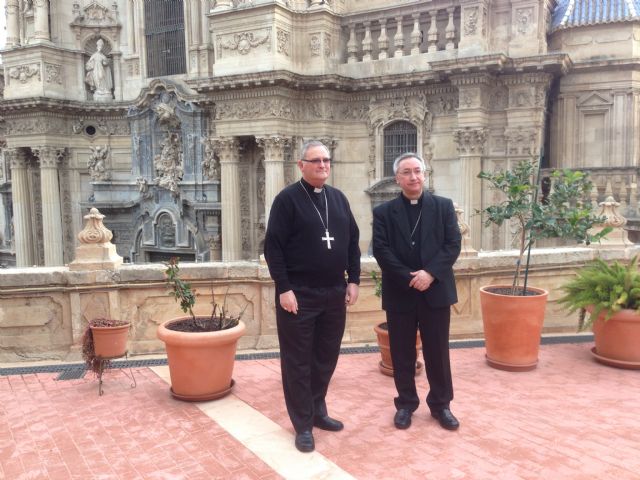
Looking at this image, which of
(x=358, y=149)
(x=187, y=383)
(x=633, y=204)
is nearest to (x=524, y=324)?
(x=187, y=383)

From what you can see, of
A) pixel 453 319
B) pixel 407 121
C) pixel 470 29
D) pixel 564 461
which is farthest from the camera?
pixel 407 121

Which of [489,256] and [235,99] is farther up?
[235,99]

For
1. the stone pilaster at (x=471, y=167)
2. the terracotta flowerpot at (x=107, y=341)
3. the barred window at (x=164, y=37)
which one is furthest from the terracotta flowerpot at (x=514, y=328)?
the barred window at (x=164, y=37)

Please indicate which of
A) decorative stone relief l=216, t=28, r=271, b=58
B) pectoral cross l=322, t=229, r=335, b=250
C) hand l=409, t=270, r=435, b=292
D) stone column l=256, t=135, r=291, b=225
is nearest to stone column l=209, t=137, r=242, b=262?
stone column l=256, t=135, r=291, b=225

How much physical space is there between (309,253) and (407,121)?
12728mm

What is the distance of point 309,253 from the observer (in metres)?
4.06

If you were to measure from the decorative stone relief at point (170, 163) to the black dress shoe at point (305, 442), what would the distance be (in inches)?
668

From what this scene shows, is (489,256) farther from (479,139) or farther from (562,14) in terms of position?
(562,14)

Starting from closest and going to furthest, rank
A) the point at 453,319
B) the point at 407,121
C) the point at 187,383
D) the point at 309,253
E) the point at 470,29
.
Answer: the point at 309,253
the point at 187,383
the point at 453,319
the point at 470,29
the point at 407,121

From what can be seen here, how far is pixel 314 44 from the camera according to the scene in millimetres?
16438

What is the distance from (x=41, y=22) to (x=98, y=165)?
5.50 metres

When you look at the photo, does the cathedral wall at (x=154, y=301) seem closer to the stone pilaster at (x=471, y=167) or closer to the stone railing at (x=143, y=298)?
the stone railing at (x=143, y=298)

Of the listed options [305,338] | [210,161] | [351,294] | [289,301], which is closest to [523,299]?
[351,294]

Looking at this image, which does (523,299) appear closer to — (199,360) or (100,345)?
(199,360)
